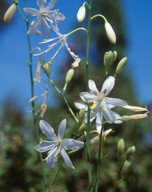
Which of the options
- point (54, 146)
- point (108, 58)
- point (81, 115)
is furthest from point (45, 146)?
point (108, 58)

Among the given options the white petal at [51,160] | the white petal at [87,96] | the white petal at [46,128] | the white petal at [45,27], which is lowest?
the white petal at [51,160]

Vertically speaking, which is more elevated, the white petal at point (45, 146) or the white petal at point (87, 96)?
the white petal at point (87, 96)

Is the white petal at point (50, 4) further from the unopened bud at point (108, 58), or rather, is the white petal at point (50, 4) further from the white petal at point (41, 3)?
the unopened bud at point (108, 58)

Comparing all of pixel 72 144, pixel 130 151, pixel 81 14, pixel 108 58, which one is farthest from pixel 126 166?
pixel 81 14

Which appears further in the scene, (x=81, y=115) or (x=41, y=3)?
(x=41, y=3)

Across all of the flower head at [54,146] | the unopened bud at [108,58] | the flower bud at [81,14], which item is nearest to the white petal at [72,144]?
the flower head at [54,146]

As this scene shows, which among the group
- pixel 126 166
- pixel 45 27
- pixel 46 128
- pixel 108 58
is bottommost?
pixel 126 166

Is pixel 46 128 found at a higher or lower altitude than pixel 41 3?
lower

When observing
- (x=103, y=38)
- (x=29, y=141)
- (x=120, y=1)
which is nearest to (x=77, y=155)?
(x=29, y=141)

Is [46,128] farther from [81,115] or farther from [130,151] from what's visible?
[130,151]

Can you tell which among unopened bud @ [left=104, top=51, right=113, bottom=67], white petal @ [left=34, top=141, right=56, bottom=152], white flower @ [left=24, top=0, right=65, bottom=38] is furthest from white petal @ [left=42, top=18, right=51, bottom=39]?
white petal @ [left=34, top=141, right=56, bottom=152]

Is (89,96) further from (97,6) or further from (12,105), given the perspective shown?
(97,6)
